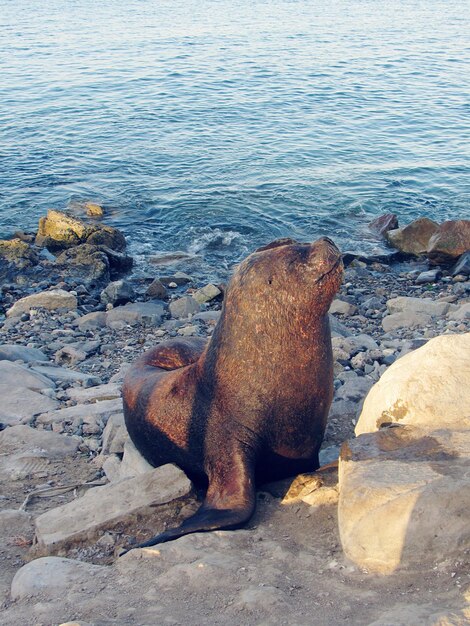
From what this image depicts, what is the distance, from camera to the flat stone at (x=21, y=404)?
23.5ft

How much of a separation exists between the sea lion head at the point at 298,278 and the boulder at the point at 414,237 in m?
10.0

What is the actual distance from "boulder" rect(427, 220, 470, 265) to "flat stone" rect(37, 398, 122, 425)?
8.70m

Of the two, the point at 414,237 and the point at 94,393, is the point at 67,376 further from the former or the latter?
the point at 414,237

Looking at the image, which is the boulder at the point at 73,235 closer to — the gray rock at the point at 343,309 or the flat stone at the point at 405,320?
the gray rock at the point at 343,309

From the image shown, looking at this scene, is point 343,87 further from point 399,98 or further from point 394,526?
point 394,526

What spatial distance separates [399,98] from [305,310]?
78.9ft

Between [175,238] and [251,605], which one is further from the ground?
[251,605]

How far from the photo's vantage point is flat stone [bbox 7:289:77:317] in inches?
468

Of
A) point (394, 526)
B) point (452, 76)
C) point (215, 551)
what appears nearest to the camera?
point (394, 526)

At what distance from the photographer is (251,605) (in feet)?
12.1

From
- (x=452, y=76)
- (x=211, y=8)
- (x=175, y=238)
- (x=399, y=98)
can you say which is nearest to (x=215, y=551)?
(x=175, y=238)

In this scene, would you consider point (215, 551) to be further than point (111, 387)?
No

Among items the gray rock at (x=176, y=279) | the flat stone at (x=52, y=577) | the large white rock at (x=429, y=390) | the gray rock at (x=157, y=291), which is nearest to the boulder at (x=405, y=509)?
the large white rock at (x=429, y=390)

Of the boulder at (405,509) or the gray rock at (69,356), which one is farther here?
the gray rock at (69,356)
